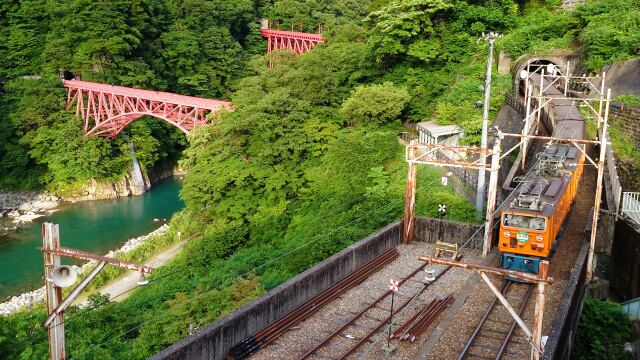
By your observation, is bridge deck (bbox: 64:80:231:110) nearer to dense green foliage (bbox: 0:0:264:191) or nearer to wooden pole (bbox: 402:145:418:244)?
dense green foliage (bbox: 0:0:264:191)

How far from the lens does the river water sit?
78.7 ft

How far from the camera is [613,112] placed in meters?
20.0

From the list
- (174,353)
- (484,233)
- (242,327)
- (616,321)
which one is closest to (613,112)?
(484,233)

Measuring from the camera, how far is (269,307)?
10547mm

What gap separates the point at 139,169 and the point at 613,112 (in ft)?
96.8

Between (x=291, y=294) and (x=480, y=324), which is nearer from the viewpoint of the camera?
(x=480, y=324)

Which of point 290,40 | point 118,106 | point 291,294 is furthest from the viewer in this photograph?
point 290,40

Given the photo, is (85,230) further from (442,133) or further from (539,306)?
(539,306)

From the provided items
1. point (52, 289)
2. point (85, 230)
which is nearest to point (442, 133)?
point (52, 289)


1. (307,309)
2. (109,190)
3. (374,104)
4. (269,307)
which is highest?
(374,104)

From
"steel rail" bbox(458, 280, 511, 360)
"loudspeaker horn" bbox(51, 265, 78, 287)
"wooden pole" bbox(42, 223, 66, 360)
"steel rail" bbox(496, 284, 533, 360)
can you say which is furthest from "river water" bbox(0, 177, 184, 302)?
"steel rail" bbox(496, 284, 533, 360)

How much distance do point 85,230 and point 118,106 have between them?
9.89m

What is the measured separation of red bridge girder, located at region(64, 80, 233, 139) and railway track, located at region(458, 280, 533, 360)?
2437 centimetres

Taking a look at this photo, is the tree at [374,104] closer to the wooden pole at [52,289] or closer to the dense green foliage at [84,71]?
the wooden pole at [52,289]
